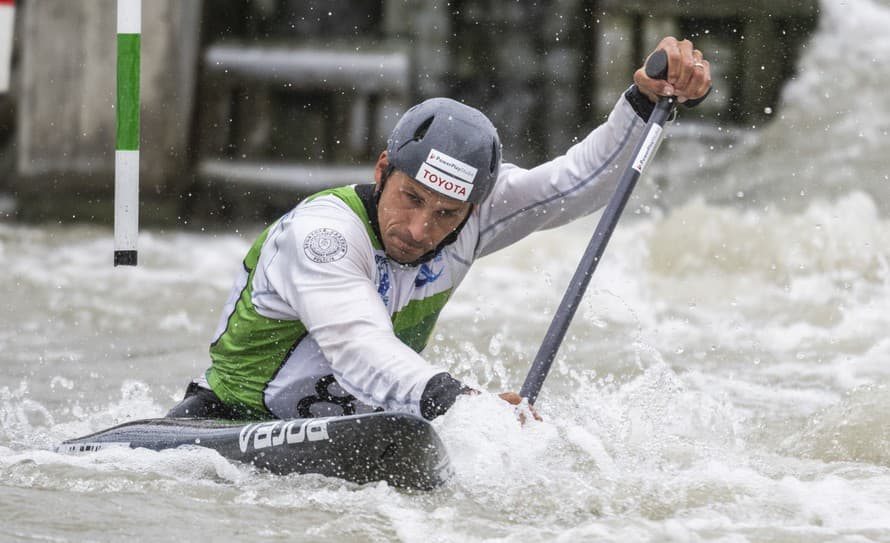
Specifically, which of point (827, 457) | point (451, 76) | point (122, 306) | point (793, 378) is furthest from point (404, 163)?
point (451, 76)

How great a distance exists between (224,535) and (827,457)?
205 cm

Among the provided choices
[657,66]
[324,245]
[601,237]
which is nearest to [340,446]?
[324,245]

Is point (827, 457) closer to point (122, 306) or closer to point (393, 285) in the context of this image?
point (393, 285)

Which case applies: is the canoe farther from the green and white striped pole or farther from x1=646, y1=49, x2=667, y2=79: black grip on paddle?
x1=646, y1=49, x2=667, y2=79: black grip on paddle

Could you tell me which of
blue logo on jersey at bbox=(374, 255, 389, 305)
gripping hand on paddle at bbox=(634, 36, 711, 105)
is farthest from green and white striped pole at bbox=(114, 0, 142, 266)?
gripping hand on paddle at bbox=(634, 36, 711, 105)

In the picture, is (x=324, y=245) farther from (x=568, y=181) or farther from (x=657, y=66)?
(x=657, y=66)

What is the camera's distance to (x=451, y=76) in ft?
39.1

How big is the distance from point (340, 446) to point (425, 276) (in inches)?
26.3

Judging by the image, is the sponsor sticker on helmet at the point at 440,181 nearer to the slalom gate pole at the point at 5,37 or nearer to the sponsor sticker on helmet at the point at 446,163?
the sponsor sticker on helmet at the point at 446,163

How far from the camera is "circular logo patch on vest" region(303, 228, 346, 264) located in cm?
366

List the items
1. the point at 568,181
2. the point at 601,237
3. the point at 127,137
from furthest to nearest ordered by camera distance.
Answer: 1. the point at 127,137
2. the point at 568,181
3. the point at 601,237

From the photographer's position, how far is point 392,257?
12.8 ft

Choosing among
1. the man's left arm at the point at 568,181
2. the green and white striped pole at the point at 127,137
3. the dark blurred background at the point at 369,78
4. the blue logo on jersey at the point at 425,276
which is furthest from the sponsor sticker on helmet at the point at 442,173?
the dark blurred background at the point at 369,78

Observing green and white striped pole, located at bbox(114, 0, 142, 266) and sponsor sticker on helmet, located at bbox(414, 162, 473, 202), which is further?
green and white striped pole, located at bbox(114, 0, 142, 266)
